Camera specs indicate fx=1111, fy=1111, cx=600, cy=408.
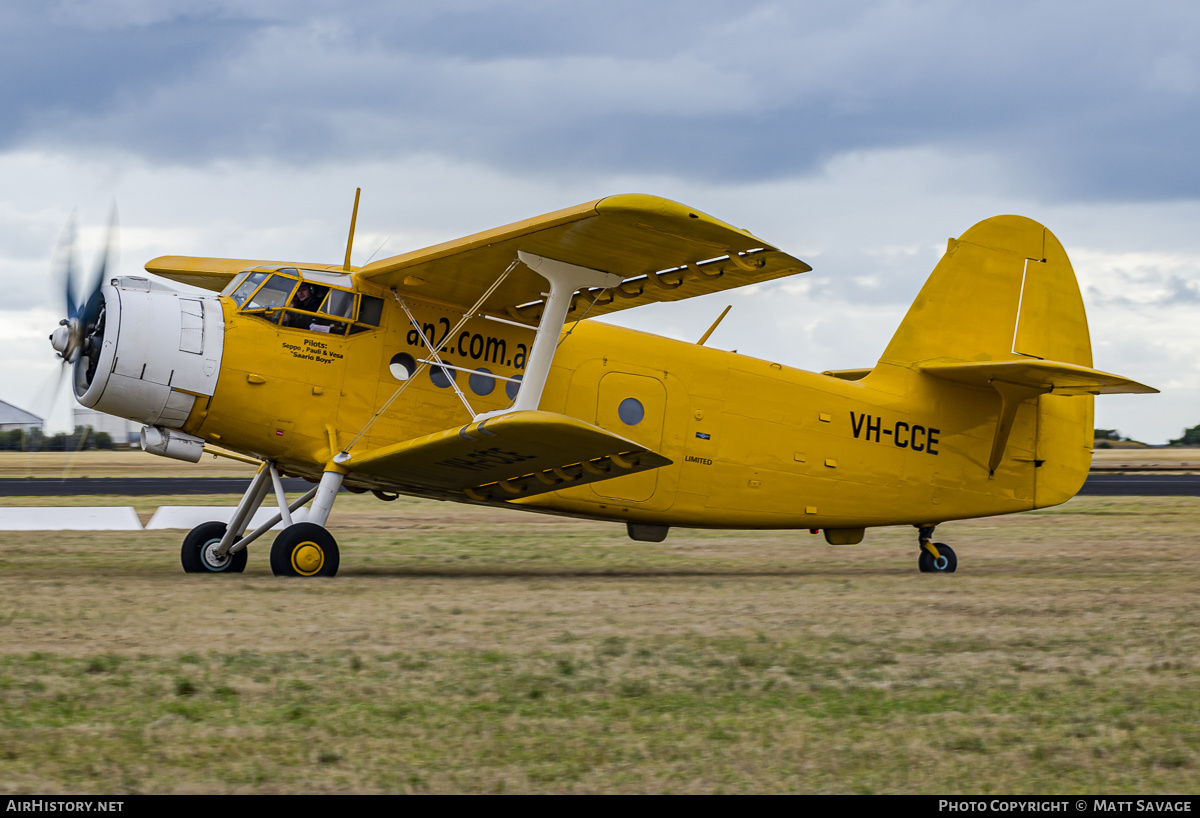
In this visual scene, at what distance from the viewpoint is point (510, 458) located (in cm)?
1001

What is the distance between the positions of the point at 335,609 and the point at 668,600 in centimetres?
269

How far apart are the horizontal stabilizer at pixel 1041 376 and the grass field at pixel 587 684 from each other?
2161 millimetres

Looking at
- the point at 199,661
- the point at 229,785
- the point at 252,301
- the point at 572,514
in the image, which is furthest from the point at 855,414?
the point at 229,785

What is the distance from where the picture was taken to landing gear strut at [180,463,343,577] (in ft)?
32.0

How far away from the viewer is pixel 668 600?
8977mm

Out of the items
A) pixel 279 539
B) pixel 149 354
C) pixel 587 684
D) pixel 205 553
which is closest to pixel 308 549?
pixel 279 539

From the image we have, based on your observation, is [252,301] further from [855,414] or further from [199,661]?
[855,414]

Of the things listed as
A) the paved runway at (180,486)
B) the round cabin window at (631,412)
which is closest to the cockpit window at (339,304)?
the round cabin window at (631,412)

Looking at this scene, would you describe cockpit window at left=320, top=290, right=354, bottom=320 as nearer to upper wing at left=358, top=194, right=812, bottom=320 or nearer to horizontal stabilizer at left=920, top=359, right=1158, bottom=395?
upper wing at left=358, top=194, right=812, bottom=320

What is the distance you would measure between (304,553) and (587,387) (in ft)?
10.9

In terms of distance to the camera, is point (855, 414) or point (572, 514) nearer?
point (572, 514)

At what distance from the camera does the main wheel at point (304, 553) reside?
9703mm

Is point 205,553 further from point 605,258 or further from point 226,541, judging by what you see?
point 605,258

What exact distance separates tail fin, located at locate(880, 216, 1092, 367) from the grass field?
3523 millimetres
